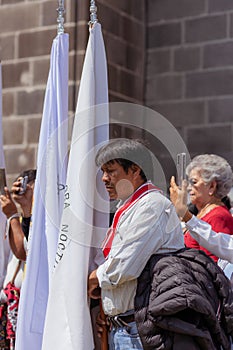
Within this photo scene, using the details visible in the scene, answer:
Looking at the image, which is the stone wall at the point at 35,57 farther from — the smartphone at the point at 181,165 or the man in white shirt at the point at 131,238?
the man in white shirt at the point at 131,238

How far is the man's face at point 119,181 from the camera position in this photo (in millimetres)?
4383

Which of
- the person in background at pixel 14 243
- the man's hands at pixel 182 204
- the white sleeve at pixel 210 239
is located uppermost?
the man's hands at pixel 182 204

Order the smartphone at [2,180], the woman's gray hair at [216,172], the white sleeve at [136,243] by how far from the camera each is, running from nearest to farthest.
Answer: the white sleeve at [136,243] < the woman's gray hair at [216,172] < the smartphone at [2,180]

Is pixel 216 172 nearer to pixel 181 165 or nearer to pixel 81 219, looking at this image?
pixel 181 165

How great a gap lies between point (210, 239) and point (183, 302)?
2.44 ft

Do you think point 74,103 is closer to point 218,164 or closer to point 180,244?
point 218,164

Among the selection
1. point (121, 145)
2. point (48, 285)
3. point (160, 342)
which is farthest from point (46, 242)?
point (160, 342)

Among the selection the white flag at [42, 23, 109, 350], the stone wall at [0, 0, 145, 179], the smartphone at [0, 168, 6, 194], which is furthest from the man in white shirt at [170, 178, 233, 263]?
the stone wall at [0, 0, 145, 179]

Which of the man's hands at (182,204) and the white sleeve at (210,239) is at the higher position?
the man's hands at (182,204)

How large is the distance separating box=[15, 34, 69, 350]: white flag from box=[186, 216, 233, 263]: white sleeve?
0.95 meters

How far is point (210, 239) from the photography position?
460 centimetres

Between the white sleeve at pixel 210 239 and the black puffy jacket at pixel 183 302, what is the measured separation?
0.42 metres

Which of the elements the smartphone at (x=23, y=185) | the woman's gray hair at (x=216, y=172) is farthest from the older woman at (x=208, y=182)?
the smartphone at (x=23, y=185)

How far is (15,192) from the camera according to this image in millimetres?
5605
